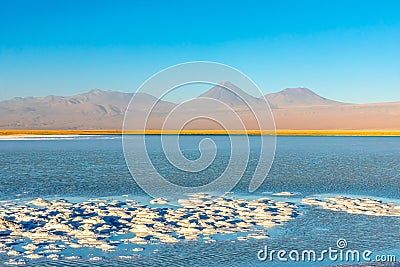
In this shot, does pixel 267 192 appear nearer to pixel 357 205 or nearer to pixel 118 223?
pixel 357 205

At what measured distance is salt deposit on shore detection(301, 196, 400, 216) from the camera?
12.6m

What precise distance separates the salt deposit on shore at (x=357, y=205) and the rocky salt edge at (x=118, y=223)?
1003 mm

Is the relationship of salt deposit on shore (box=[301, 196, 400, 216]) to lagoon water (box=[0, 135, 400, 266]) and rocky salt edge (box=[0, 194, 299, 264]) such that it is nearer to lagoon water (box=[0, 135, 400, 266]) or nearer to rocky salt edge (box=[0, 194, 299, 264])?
lagoon water (box=[0, 135, 400, 266])

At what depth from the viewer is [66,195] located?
51.1ft

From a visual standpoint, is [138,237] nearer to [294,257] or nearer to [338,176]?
[294,257]

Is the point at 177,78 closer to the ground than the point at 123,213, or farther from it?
farther from it

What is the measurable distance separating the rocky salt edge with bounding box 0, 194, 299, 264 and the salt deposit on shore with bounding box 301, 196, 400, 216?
1003 mm

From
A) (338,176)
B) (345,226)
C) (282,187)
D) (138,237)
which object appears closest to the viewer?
(138,237)

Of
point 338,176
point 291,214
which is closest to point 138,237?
point 291,214

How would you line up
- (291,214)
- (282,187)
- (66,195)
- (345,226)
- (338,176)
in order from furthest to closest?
(338,176) → (282,187) → (66,195) → (291,214) → (345,226)

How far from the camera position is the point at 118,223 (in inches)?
446

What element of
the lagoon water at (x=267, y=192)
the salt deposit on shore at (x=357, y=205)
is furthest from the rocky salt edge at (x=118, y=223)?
the salt deposit on shore at (x=357, y=205)

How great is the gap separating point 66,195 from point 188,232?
651 centimetres

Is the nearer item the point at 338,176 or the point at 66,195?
the point at 66,195
